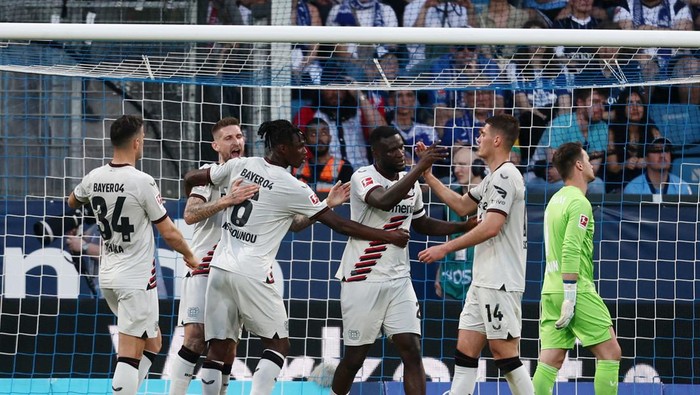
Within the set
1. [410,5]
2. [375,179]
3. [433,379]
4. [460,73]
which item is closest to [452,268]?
[433,379]

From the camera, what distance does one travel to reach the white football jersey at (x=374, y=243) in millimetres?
7504

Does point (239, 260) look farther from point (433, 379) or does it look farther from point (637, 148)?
point (637, 148)

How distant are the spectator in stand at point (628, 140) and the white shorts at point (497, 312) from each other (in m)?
3.12

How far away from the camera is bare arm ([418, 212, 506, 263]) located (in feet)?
24.6

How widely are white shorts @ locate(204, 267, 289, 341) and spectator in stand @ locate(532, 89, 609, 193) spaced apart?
13.3ft

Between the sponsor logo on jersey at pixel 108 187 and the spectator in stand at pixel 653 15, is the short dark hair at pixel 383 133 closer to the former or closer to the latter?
the sponsor logo on jersey at pixel 108 187

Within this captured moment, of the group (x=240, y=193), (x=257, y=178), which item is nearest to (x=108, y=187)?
(x=240, y=193)

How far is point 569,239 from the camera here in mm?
7656

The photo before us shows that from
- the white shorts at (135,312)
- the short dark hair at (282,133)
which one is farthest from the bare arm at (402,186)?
the white shorts at (135,312)

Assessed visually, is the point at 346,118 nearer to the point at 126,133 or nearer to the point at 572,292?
the point at 126,133

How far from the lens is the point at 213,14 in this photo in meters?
11.8

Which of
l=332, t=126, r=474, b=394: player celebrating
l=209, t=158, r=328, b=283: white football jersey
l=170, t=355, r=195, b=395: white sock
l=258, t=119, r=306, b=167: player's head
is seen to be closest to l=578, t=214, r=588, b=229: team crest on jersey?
l=332, t=126, r=474, b=394: player celebrating

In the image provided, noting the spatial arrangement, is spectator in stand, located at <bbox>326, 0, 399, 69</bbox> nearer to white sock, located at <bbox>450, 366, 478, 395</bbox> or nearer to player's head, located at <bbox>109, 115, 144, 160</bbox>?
player's head, located at <bbox>109, 115, 144, 160</bbox>

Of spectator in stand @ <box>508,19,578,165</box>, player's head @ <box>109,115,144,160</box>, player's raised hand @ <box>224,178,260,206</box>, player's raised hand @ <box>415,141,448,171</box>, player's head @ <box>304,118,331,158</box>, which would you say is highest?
spectator in stand @ <box>508,19,578,165</box>
